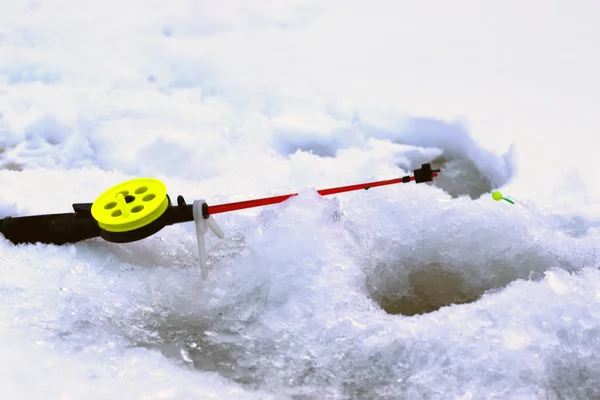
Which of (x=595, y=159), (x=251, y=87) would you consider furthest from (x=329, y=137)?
(x=595, y=159)

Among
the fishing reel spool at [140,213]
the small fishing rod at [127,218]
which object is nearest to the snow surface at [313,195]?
the small fishing rod at [127,218]

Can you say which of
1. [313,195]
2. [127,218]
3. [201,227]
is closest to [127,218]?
[127,218]

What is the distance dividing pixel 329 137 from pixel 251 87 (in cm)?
59

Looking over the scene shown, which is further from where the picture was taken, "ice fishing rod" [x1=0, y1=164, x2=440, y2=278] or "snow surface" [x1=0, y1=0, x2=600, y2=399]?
"ice fishing rod" [x1=0, y1=164, x2=440, y2=278]

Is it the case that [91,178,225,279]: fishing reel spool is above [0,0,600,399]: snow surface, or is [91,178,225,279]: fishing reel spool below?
above

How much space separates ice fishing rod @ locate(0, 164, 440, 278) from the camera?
1.36 meters

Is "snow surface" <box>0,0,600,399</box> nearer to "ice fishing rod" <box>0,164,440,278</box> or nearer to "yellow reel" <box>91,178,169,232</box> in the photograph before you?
"ice fishing rod" <box>0,164,440,278</box>

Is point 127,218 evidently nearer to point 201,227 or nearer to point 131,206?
point 131,206

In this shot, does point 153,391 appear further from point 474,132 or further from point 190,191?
point 474,132

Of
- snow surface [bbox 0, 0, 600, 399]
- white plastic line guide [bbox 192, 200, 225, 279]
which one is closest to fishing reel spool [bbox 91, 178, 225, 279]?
white plastic line guide [bbox 192, 200, 225, 279]

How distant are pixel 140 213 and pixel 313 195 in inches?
19.1

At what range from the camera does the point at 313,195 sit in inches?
61.6

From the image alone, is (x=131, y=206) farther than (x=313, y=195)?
No

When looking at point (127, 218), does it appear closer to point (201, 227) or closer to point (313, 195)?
point (201, 227)
